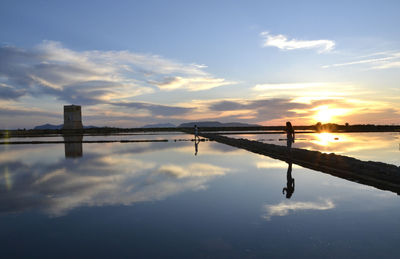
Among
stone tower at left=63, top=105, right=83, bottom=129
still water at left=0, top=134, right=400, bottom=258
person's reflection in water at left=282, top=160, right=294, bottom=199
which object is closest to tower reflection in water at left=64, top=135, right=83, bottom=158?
still water at left=0, top=134, right=400, bottom=258

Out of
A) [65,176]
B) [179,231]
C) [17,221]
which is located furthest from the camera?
[65,176]

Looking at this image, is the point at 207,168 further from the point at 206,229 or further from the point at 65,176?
the point at 206,229

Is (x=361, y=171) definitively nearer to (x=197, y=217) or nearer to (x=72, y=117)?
(x=197, y=217)

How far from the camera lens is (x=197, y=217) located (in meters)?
7.15

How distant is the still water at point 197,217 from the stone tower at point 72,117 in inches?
4109

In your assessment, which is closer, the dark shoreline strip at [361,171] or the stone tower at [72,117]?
the dark shoreline strip at [361,171]

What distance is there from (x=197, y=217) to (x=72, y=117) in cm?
11291

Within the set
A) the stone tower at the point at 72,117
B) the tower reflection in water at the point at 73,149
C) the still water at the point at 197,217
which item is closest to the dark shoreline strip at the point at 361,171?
the still water at the point at 197,217

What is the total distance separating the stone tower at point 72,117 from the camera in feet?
360

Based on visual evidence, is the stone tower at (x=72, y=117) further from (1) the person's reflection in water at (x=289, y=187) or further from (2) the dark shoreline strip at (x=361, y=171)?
(1) the person's reflection in water at (x=289, y=187)

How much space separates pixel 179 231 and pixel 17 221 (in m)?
4.11

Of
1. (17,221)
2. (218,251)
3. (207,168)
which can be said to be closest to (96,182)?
(17,221)

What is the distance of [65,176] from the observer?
13391mm

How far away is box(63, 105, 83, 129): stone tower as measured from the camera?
10962cm
